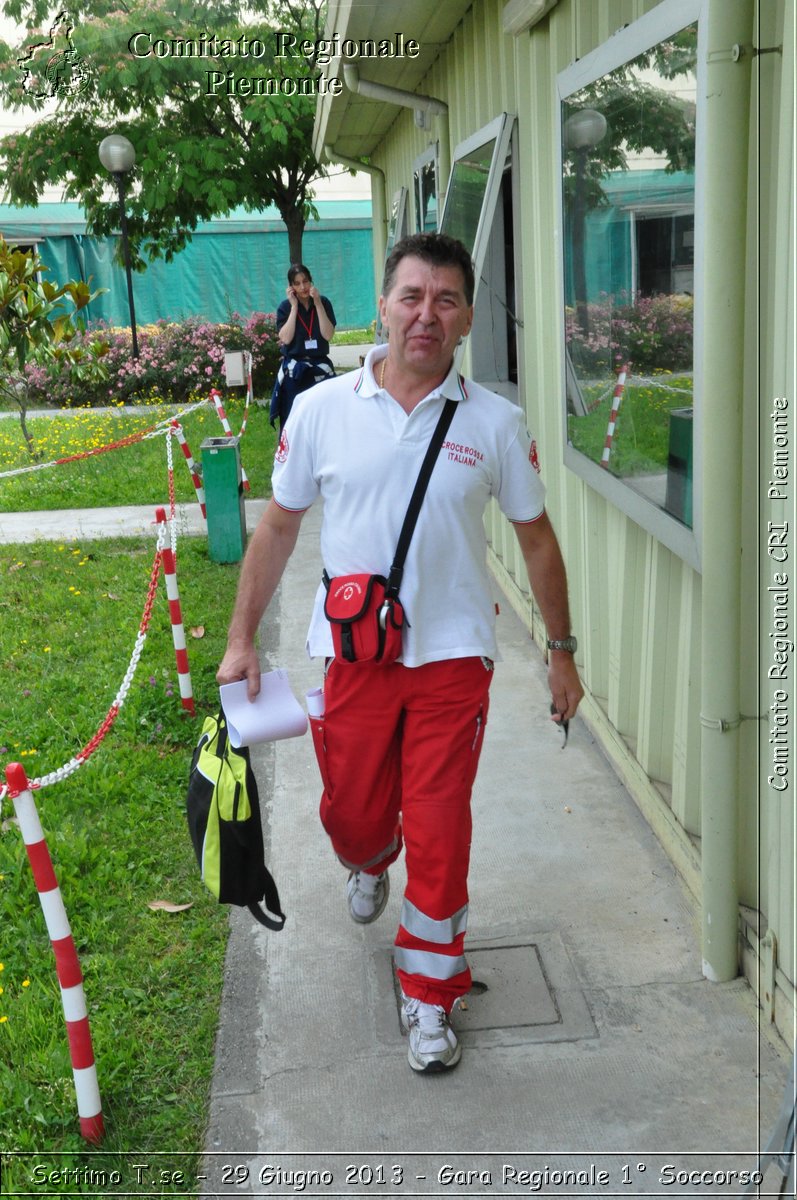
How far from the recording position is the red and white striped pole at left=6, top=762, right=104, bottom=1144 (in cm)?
278

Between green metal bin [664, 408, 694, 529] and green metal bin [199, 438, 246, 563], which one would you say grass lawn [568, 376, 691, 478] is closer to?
green metal bin [664, 408, 694, 529]

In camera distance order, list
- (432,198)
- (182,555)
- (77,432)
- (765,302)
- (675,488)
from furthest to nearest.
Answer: (77,432) → (432,198) → (182,555) → (675,488) → (765,302)

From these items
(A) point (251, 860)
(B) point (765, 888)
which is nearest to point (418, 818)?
(A) point (251, 860)

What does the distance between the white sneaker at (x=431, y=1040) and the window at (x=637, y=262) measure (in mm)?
1476

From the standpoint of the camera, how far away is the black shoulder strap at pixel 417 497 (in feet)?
10.0

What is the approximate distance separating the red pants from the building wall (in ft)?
2.41

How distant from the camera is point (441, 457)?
3064mm

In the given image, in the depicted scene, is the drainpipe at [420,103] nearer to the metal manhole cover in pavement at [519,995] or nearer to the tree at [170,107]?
the metal manhole cover in pavement at [519,995]

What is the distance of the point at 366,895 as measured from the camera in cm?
375

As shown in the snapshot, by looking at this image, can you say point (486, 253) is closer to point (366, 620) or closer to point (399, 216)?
point (366, 620)

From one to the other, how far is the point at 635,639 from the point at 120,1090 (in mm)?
2454

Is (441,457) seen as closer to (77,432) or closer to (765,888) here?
(765,888)

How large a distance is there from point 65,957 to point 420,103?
7.60 meters

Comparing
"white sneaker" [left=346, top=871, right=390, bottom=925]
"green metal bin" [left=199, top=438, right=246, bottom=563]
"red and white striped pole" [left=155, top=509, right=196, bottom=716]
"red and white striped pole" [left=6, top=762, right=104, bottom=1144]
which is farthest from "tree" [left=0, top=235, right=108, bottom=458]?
"red and white striped pole" [left=6, top=762, right=104, bottom=1144]
